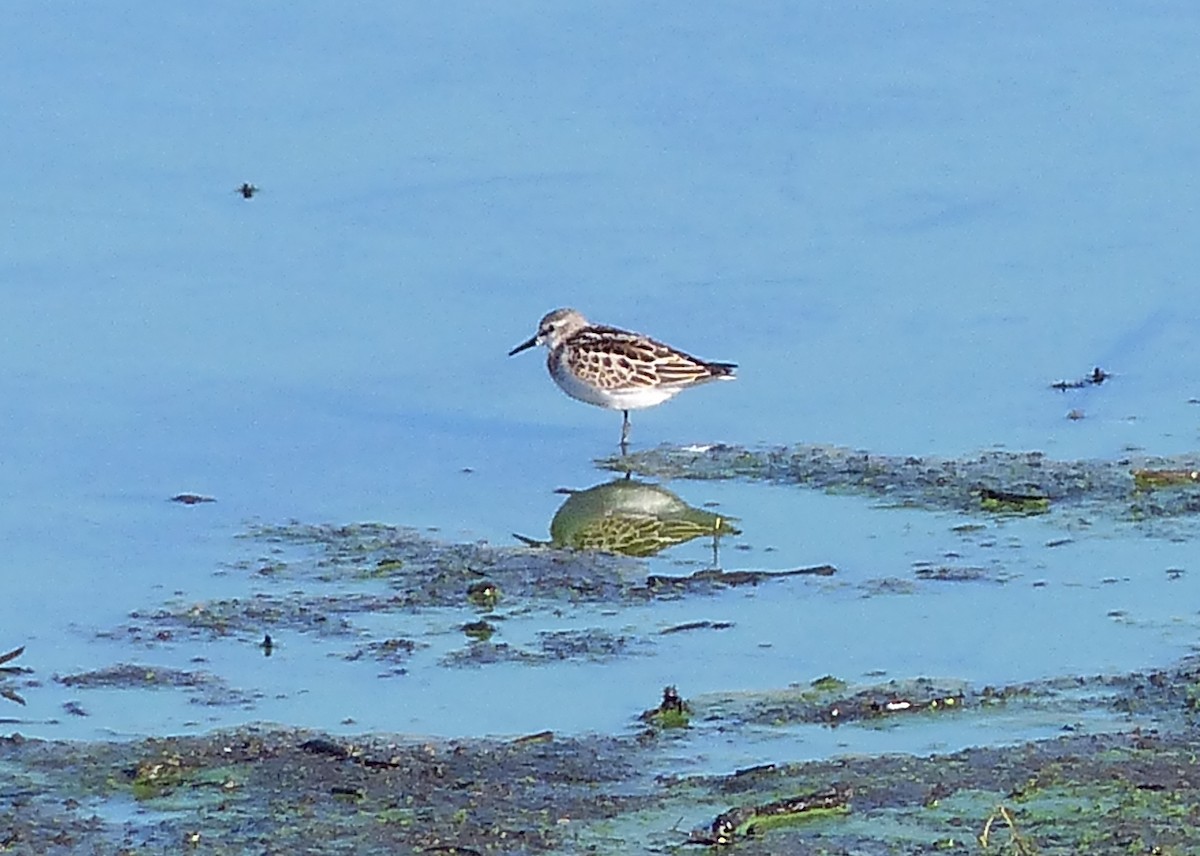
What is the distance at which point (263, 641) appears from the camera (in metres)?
6.70

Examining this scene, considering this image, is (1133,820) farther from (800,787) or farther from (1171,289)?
(1171,289)

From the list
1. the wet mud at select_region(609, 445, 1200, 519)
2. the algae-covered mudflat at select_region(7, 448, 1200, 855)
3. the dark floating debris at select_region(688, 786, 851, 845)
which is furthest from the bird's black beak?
the dark floating debris at select_region(688, 786, 851, 845)

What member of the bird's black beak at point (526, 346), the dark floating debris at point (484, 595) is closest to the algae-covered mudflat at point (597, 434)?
the dark floating debris at point (484, 595)

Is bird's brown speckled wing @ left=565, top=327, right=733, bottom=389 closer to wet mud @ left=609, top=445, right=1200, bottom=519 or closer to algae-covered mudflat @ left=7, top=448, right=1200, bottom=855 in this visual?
wet mud @ left=609, top=445, right=1200, bottom=519

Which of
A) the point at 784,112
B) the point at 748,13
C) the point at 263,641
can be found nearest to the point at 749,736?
the point at 263,641

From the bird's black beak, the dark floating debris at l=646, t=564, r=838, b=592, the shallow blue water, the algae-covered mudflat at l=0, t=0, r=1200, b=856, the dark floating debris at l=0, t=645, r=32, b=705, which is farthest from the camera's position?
the bird's black beak

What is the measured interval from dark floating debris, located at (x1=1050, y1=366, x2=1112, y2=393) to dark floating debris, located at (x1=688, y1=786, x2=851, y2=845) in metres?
3.91

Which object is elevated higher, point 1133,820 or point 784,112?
point 784,112

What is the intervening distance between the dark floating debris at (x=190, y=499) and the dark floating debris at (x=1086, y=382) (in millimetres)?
3026

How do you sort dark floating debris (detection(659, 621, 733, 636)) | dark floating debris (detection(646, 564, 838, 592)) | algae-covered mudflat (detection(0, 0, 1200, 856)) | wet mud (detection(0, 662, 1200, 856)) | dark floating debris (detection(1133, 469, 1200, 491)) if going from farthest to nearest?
dark floating debris (detection(1133, 469, 1200, 491)), dark floating debris (detection(646, 564, 838, 592)), dark floating debris (detection(659, 621, 733, 636)), algae-covered mudflat (detection(0, 0, 1200, 856)), wet mud (detection(0, 662, 1200, 856))

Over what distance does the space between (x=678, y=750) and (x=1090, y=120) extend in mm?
6708

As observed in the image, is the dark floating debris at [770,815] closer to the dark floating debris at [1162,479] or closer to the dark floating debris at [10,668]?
the dark floating debris at [10,668]

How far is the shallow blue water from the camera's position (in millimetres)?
6957

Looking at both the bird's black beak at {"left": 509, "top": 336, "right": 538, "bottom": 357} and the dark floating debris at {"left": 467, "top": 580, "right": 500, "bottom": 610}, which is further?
the bird's black beak at {"left": 509, "top": 336, "right": 538, "bottom": 357}
